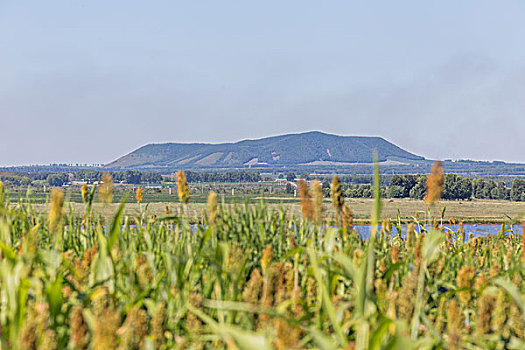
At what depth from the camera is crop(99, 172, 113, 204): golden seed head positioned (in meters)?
4.09

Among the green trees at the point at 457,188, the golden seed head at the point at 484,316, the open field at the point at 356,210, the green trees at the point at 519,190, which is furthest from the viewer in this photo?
the green trees at the point at 519,190

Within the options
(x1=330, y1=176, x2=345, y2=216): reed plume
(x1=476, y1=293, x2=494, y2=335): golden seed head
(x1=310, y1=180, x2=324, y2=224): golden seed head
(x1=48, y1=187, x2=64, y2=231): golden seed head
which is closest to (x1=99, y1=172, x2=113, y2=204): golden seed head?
(x1=48, y1=187, x2=64, y2=231): golden seed head

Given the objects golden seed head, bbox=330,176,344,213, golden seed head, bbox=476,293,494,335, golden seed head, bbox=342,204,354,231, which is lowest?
golden seed head, bbox=476,293,494,335

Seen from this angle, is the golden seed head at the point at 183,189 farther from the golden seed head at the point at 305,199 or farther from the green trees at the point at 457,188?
the green trees at the point at 457,188

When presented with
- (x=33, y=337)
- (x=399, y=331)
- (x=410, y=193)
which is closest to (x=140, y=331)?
(x=33, y=337)

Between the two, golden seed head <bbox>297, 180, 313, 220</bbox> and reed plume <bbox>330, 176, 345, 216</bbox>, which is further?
golden seed head <bbox>297, 180, 313, 220</bbox>

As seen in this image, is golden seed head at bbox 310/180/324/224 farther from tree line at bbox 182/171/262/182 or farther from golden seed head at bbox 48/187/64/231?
tree line at bbox 182/171/262/182

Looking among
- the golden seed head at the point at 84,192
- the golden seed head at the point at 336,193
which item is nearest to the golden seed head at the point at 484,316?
the golden seed head at the point at 336,193

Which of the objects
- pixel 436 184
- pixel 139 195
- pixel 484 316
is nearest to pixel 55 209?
pixel 484 316

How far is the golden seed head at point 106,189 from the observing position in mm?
4086

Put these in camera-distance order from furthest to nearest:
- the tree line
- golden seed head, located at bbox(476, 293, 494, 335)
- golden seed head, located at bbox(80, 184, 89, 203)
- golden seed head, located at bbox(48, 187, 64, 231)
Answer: the tree line
golden seed head, located at bbox(80, 184, 89, 203)
golden seed head, located at bbox(48, 187, 64, 231)
golden seed head, located at bbox(476, 293, 494, 335)

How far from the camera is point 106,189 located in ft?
13.4

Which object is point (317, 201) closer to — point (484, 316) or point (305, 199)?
point (305, 199)

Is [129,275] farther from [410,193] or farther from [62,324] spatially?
[410,193]
